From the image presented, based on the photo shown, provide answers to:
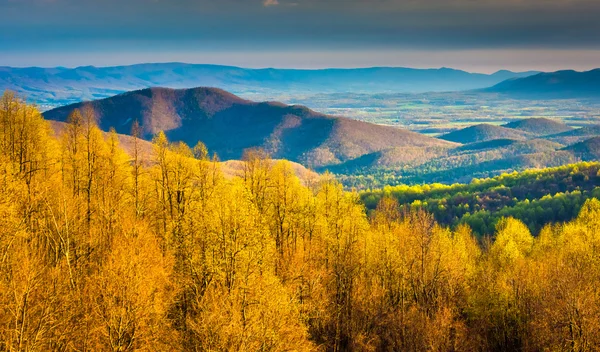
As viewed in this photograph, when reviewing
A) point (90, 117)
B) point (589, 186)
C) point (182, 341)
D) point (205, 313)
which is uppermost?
point (90, 117)

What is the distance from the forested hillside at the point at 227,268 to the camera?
29.1m

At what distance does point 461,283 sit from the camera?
59.7m

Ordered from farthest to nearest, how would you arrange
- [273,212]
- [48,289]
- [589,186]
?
[589,186], [273,212], [48,289]

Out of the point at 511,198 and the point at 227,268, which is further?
the point at 511,198

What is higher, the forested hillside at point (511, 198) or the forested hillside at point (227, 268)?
the forested hillside at point (227, 268)

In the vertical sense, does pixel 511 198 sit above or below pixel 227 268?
below

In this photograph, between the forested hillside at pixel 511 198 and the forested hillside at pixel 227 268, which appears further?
the forested hillside at pixel 511 198

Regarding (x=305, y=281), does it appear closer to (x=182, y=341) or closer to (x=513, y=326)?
(x=182, y=341)

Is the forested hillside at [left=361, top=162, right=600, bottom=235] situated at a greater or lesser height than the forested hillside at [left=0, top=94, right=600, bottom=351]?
lesser

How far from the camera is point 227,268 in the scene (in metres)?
34.0

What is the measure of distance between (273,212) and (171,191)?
10658 mm

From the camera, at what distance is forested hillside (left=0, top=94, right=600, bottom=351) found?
29.1 m

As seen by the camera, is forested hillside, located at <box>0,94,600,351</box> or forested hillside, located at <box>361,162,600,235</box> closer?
forested hillside, located at <box>0,94,600,351</box>

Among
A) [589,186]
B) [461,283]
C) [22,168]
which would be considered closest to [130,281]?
[22,168]
